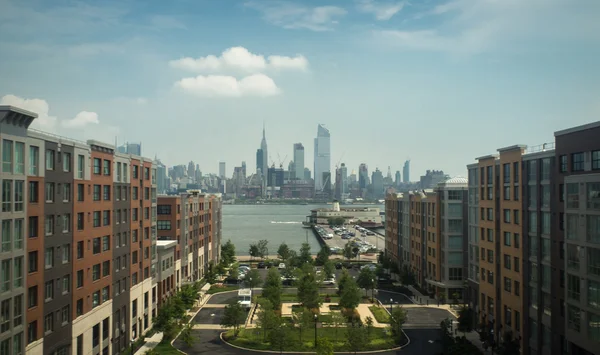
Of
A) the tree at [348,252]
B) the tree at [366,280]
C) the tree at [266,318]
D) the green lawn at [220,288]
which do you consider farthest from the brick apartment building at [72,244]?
the tree at [348,252]

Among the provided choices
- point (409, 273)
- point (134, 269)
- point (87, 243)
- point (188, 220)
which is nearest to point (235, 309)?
point (134, 269)

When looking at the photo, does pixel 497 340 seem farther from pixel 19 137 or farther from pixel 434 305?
pixel 19 137

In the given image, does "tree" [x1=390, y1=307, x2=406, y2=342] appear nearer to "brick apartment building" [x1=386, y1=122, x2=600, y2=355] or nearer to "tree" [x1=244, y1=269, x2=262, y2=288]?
"brick apartment building" [x1=386, y1=122, x2=600, y2=355]

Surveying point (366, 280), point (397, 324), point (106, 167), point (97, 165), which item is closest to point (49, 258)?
point (97, 165)

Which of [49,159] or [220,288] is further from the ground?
[49,159]

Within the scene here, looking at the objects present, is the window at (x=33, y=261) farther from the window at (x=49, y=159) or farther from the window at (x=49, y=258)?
the window at (x=49, y=159)

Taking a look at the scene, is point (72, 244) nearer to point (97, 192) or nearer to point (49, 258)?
point (49, 258)

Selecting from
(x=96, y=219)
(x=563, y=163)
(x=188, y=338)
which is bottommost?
(x=188, y=338)
